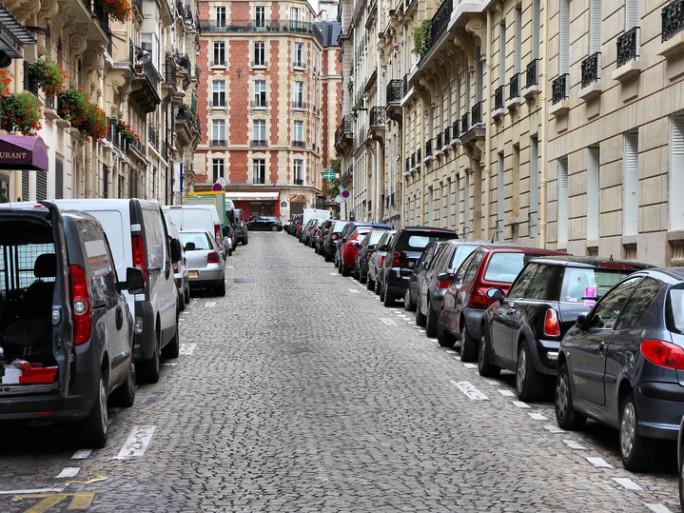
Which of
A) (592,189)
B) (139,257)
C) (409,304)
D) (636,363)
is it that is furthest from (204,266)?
(636,363)

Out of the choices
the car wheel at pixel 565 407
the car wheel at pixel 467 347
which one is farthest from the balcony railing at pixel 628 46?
the car wheel at pixel 565 407

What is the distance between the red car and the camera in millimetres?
36281

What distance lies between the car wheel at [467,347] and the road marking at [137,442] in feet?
20.2

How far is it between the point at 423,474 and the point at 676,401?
1.72 meters

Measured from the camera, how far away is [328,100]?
124 m

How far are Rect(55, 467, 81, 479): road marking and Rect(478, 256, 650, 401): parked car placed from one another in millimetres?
Answer: 4945

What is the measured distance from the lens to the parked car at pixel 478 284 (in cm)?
1552

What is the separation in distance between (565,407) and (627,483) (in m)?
2.24

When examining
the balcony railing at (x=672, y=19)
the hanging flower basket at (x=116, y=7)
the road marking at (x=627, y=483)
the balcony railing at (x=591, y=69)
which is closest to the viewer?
the road marking at (x=627, y=483)

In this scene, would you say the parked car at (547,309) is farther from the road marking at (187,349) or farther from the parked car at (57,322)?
the road marking at (187,349)

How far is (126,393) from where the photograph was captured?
37.3 ft

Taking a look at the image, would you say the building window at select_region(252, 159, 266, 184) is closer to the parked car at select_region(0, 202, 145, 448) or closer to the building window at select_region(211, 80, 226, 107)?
→ the building window at select_region(211, 80, 226, 107)

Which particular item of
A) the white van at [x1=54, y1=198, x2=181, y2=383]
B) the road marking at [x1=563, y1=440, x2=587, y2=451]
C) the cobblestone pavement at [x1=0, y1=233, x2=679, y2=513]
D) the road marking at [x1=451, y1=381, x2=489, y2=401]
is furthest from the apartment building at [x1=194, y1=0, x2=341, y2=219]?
the road marking at [x1=563, y1=440, x2=587, y2=451]

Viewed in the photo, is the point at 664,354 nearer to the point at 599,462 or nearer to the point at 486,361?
the point at 599,462
